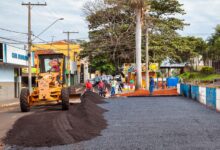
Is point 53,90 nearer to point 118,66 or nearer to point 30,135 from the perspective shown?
point 30,135

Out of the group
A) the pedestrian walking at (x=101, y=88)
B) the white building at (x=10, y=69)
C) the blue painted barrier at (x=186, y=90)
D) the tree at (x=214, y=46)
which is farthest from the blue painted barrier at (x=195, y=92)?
the tree at (x=214, y=46)

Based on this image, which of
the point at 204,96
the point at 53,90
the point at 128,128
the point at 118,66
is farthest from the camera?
the point at 118,66

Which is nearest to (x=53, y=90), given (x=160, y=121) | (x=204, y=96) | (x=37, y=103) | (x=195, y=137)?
(x=37, y=103)

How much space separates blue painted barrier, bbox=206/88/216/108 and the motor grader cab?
8.09 metres

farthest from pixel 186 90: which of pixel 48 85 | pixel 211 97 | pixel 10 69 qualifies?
pixel 10 69

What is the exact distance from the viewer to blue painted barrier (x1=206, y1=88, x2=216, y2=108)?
24869 mm

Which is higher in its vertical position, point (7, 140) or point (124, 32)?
point (124, 32)

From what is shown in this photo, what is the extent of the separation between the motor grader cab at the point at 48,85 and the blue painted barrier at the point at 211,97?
809 centimetres

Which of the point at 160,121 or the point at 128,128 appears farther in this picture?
the point at 160,121

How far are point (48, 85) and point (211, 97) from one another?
9263 millimetres

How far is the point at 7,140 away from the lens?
45.8 ft

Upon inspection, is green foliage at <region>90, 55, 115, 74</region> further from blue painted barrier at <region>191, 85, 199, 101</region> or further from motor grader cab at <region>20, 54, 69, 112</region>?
motor grader cab at <region>20, 54, 69, 112</region>

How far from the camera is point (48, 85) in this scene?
81.3ft

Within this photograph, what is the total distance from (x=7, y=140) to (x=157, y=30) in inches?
2122
